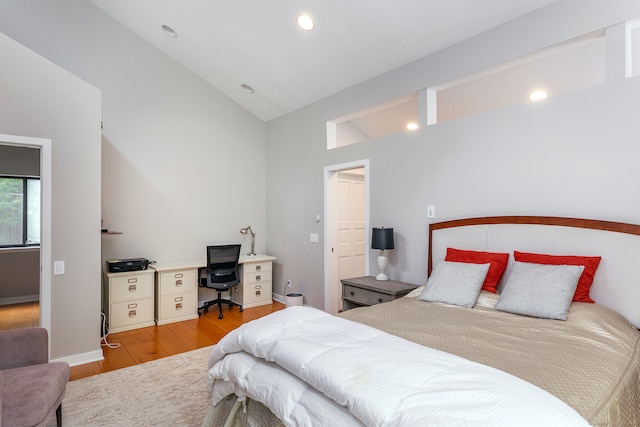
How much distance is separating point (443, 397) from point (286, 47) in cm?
379

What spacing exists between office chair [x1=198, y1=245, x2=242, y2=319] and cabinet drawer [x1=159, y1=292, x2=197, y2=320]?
0.67 feet

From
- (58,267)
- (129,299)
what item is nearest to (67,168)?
(58,267)

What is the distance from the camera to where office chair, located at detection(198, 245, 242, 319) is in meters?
4.65

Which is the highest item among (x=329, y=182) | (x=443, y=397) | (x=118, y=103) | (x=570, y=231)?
(x=118, y=103)

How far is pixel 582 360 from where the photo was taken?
159 cm

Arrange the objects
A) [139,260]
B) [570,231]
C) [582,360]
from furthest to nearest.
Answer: [139,260] → [570,231] → [582,360]

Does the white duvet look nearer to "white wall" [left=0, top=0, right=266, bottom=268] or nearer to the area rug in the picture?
the area rug

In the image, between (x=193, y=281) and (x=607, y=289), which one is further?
(x=193, y=281)

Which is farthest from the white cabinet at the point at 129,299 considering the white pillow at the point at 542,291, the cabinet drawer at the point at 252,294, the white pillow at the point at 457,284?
the white pillow at the point at 542,291

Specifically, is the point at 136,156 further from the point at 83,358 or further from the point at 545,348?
the point at 545,348

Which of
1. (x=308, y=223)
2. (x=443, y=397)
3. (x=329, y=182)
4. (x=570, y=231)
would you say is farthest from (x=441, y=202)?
(x=443, y=397)

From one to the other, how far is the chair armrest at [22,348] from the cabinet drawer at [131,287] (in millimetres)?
1850

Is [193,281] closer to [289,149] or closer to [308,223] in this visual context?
[308,223]

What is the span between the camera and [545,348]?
1732mm
